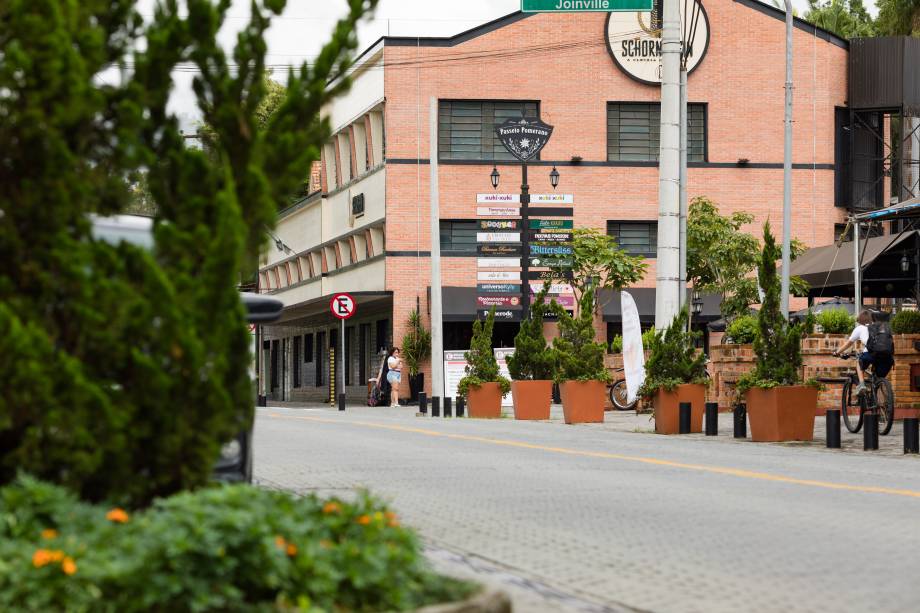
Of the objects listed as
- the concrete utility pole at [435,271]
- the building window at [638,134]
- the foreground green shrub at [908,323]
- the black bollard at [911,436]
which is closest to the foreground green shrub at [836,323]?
the foreground green shrub at [908,323]

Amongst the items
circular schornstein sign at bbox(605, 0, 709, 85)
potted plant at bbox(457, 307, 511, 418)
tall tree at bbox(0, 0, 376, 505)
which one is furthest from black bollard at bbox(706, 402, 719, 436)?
circular schornstein sign at bbox(605, 0, 709, 85)

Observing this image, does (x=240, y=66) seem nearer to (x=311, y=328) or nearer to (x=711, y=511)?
(x=711, y=511)

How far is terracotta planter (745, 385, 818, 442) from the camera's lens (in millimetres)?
19766

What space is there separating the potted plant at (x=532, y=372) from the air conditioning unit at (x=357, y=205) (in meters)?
22.8

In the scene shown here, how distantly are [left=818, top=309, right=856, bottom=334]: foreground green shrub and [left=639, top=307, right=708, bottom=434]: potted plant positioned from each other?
6.06m

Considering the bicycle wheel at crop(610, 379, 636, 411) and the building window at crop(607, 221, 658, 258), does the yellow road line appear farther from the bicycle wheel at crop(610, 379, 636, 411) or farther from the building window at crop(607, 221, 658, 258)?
the building window at crop(607, 221, 658, 258)

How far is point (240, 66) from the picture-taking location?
6.64 meters

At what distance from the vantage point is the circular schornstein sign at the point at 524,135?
37.2 metres

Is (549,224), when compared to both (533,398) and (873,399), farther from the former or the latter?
(873,399)

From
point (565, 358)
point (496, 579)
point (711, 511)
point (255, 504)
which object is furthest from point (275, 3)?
point (565, 358)

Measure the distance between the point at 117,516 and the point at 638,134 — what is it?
44.9m

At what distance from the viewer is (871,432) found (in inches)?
715

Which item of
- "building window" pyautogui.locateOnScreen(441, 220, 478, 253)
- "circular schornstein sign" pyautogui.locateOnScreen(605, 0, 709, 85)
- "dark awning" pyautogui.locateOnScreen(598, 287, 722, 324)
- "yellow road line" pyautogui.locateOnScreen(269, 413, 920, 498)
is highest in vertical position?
"circular schornstein sign" pyautogui.locateOnScreen(605, 0, 709, 85)

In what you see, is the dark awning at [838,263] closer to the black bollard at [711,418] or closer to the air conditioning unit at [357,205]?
the black bollard at [711,418]
